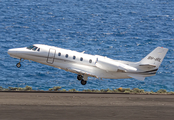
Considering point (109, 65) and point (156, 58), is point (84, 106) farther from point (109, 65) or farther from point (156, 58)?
point (156, 58)

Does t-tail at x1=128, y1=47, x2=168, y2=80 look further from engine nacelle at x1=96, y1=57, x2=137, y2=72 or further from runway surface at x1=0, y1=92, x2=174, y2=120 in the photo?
runway surface at x1=0, y1=92, x2=174, y2=120

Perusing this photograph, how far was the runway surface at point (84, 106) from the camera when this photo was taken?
97.3ft

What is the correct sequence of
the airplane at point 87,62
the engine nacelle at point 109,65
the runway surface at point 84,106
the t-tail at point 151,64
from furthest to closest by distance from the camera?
the engine nacelle at point 109,65 < the t-tail at point 151,64 < the airplane at point 87,62 < the runway surface at point 84,106

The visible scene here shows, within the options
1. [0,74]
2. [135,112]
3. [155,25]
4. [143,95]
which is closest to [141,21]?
[155,25]

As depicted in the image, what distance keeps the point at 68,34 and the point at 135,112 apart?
7642cm

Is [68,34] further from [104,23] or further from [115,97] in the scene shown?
[115,97]

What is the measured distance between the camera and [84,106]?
3253cm

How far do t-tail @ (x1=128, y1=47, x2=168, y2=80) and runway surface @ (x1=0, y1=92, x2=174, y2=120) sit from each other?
3.87 m

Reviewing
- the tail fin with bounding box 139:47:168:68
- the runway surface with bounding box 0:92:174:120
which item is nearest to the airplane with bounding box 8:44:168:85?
the tail fin with bounding box 139:47:168:68

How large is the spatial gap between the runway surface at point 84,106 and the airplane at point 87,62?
13.5 ft

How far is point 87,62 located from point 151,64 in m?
7.14

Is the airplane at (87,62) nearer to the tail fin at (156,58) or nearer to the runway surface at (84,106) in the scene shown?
the tail fin at (156,58)

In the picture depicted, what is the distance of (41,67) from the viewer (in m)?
76.8

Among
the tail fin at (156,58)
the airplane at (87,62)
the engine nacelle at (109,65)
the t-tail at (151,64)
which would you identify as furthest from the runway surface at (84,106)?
the tail fin at (156,58)
